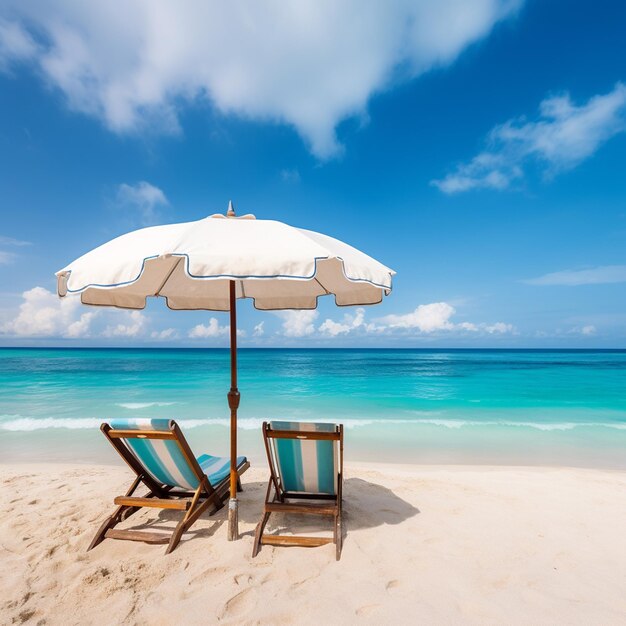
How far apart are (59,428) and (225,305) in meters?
7.39

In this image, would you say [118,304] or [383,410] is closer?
[118,304]

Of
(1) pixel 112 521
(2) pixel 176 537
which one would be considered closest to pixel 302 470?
(2) pixel 176 537

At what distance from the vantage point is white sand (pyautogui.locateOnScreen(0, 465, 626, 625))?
2369mm

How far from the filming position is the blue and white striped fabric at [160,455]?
303 centimetres

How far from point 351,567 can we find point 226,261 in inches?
90.0

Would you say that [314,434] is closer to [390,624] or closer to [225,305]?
[390,624]

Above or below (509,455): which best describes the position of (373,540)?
above

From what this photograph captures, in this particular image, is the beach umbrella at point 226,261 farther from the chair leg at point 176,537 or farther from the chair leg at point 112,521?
the chair leg at point 112,521

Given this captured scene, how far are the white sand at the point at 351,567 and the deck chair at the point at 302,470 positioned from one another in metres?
→ 0.13

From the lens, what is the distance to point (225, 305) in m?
4.88

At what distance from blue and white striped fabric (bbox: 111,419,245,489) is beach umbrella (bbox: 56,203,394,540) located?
412 millimetres

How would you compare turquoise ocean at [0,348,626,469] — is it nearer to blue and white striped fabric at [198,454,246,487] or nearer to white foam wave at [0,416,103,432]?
white foam wave at [0,416,103,432]

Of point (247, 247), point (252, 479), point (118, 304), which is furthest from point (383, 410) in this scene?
point (247, 247)

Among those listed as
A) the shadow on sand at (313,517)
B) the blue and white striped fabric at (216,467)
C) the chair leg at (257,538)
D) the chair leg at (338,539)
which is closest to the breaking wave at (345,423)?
the blue and white striped fabric at (216,467)
